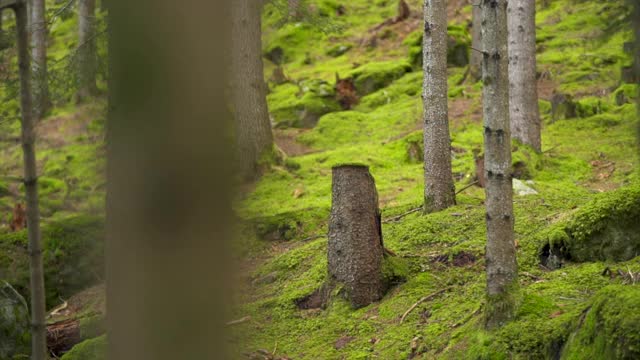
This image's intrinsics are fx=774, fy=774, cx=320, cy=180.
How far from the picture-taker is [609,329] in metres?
4.02

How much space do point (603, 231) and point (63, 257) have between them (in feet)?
24.1

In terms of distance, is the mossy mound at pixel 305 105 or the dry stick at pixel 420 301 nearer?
the dry stick at pixel 420 301

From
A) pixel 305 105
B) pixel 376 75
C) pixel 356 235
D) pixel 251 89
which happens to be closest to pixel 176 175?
pixel 356 235

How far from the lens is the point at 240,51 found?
13328 millimetres

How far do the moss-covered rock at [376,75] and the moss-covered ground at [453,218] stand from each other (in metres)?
0.04

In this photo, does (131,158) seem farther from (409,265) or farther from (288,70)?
(288,70)

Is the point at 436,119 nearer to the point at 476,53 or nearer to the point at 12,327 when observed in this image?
the point at 12,327

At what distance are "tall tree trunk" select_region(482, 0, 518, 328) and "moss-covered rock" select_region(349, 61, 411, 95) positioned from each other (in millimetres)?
13943

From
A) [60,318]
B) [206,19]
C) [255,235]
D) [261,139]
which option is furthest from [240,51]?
[206,19]

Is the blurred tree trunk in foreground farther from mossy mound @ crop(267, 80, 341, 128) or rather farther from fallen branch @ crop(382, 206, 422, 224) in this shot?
mossy mound @ crop(267, 80, 341, 128)

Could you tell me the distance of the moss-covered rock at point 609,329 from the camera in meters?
3.87

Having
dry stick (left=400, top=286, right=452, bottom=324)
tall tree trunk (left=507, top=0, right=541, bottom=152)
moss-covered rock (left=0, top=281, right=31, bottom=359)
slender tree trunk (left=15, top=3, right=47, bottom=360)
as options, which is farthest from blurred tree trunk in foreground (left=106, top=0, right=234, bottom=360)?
tall tree trunk (left=507, top=0, right=541, bottom=152)

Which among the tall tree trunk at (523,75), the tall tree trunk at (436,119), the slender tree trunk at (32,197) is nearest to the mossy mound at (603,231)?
the tall tree trunk at (436,119)

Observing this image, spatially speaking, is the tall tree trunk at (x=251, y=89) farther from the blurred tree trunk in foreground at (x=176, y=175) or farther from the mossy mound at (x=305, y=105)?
the blurred tree trunk in foreground at (x=176, y=175)
